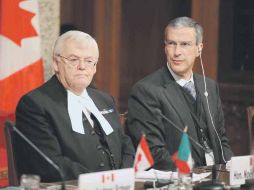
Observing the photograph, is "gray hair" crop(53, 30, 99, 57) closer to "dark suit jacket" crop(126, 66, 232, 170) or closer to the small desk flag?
"dark suit jacket" crop(126, 66, 232, 170)

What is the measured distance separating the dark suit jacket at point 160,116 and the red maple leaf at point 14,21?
Answer: 31.2 inches

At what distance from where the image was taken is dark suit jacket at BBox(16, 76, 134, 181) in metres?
3.60

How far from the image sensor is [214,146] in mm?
4445

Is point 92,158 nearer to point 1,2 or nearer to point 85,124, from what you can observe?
point 85,124

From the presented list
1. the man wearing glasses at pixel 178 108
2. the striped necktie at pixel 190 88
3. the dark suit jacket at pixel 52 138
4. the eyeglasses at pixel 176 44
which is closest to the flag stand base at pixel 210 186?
the dark suit jacket at pixel 52 138

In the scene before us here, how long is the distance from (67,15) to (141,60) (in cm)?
93

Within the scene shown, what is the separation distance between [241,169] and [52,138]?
0.90 metres

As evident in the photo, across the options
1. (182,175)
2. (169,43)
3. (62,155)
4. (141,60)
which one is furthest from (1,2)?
(141,60)

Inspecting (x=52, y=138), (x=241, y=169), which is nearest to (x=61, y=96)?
(x=52, y=138)

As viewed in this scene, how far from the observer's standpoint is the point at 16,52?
462 centimetres

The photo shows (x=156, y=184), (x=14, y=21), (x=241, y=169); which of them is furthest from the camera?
(x=14, y=21)

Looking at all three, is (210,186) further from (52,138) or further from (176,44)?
(176,44)

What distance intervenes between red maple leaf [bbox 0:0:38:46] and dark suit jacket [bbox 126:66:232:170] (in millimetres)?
793

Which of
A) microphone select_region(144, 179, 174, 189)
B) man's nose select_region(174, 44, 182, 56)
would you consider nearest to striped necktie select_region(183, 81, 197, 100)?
man's nose select_region(174, 44, 182, 56)
